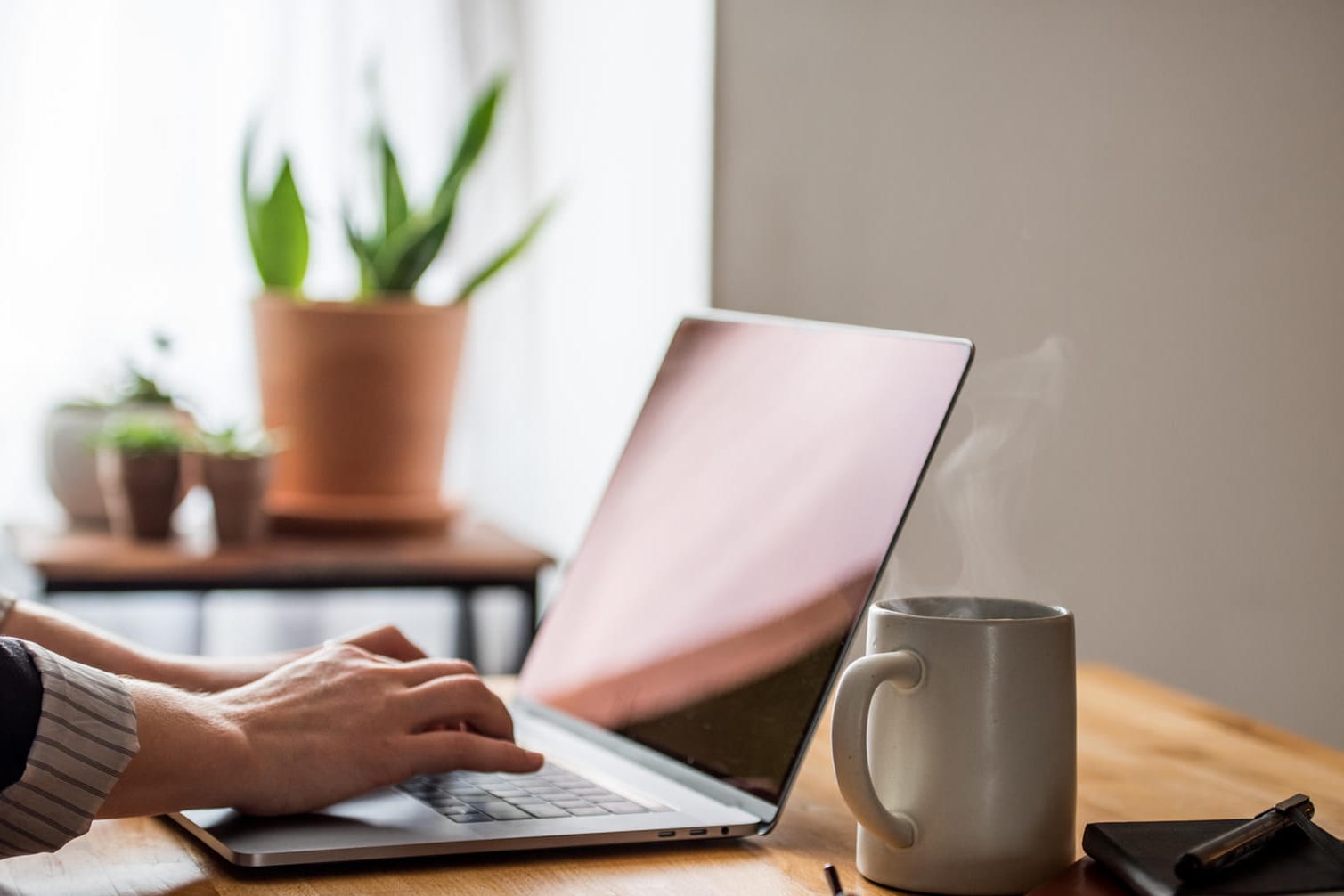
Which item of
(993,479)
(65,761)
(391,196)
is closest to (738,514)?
(993,479)

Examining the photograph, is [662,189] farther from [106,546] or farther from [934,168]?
[106,546]

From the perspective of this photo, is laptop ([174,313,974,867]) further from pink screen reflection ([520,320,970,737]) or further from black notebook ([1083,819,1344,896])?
black notebook ([1083,819,1344,896])

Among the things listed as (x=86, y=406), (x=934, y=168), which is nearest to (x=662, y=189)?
(x=934, y=168)

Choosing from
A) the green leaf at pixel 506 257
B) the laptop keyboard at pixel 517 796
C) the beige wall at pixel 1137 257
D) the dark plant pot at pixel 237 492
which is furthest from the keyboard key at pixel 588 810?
the green leaf at pixel 506 257

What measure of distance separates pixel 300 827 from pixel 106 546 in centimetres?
107

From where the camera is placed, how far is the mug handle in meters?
0.55

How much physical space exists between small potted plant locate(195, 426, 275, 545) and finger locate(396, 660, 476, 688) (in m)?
0.92

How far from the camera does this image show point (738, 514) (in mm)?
816

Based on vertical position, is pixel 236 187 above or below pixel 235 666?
above

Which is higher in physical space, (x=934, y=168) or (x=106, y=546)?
(x=934, y=168)

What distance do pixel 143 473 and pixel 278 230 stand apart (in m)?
0.33

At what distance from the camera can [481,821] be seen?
2.14 feet

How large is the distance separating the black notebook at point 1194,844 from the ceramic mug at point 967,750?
0.08ft

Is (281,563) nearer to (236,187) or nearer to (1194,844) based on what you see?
(236,187)
